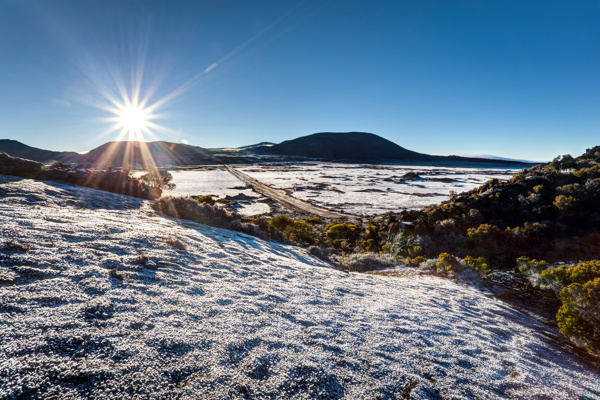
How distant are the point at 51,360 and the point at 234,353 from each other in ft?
5.09

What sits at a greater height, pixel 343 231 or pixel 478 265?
pixel 478 265

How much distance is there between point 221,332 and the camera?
3150 millimetres

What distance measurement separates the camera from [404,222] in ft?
43.2

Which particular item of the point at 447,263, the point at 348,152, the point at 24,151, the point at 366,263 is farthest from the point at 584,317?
the point at 24,151

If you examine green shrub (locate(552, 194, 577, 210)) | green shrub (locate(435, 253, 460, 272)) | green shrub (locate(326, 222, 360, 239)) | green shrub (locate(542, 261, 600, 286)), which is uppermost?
green shrub (locate(552, 194, 577, 210))

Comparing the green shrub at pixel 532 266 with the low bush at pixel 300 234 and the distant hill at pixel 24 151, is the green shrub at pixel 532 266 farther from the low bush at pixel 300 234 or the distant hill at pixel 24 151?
the distant hill at pixel 24 151

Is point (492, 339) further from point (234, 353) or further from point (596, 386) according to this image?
point (234, 353)

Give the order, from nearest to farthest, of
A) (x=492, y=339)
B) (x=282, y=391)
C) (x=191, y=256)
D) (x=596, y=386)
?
(x=282, y=391)
(x=596, y=386)
(x=492, y=339)
(x=191, y=256)

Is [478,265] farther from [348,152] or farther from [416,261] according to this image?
[348,152]

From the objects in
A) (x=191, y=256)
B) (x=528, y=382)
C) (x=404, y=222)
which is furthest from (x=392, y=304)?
(x=404, y=222)

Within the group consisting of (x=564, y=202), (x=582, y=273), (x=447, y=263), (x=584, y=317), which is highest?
(x=564, y=202)

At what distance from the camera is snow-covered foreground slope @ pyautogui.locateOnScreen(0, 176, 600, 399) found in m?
2.30

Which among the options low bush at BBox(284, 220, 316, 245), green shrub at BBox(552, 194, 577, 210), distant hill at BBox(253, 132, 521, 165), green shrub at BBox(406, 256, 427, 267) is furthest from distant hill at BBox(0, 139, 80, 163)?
green shrub at BBox(552, 194, 577, 210)

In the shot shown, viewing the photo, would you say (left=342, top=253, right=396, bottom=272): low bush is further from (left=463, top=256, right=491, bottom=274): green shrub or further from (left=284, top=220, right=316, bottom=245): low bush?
(left=284, top=220, right=316, bottom=245): low bush
